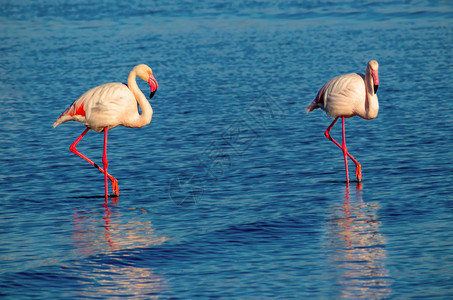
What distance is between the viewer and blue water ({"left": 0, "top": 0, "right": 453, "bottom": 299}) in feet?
25.2

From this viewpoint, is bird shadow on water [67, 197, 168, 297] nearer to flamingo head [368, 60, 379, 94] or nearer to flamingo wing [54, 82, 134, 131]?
flamingo wing [54, 82, 134, 131]

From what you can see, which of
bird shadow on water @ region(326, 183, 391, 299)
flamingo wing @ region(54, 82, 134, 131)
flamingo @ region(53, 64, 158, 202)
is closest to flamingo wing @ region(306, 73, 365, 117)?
bird shadow on water @ region(326, 183, 391, 299)

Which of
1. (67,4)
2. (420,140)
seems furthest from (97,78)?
(67,4)

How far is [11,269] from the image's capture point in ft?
26.1

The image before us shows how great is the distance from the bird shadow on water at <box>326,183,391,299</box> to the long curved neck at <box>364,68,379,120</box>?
1522 millimetres

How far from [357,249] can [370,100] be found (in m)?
3.77

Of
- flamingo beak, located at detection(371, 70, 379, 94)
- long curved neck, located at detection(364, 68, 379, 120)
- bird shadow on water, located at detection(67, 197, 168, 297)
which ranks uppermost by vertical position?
flamingo beak, located at detection(371, 70, 379, 94)

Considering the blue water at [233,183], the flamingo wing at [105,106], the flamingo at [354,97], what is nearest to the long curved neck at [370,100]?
the flamingo at [354,97]

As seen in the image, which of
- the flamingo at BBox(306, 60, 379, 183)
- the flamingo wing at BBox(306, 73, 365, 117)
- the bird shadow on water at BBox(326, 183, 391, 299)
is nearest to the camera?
the bird shadow on water at BBox(326, 183, 391, 299)

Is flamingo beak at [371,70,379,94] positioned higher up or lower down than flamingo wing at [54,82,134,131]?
higher up

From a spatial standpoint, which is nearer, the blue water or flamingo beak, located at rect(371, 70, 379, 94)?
the blue water

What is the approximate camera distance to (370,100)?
11.5m

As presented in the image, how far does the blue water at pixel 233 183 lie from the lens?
768 cm

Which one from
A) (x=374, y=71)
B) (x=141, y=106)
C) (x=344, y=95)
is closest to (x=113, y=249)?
(x=141, y=106)
